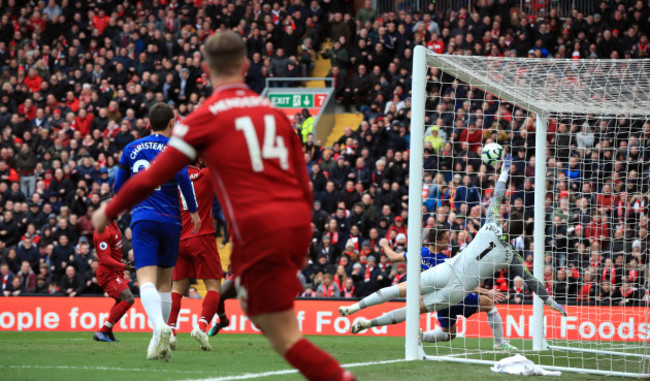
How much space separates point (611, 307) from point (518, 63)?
675 cm

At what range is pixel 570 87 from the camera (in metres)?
10.3

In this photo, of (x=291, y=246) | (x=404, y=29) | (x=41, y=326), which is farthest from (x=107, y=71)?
(x=291, y=246)

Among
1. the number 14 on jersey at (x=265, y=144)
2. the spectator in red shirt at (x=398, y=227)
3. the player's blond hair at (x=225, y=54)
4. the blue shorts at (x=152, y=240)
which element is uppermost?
the player's blond hair at (x=225, y=54)

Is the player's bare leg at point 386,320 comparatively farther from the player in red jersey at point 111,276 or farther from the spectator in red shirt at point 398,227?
the spectator in red shirt at point 398,227

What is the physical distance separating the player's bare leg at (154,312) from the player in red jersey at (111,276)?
290 cm

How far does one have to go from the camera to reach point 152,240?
8320 millimetres

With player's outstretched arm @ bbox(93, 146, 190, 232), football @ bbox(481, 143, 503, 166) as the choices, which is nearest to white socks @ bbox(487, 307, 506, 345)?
football @ bbox(481, 143, 503, 166)

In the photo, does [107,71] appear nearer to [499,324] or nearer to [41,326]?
[41,326]

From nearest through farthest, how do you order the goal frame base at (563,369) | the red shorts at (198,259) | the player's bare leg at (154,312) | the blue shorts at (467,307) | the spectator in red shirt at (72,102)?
the player's bare leg at (154,312), the goal frame base at (563,369), the red shorts at (198,259), the blue shorts at (467,307), the spectator in red shirt at (72,102)

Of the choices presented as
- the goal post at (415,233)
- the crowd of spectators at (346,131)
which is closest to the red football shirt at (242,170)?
the goal post at (415,233)

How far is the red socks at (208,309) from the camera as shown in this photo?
9945mm

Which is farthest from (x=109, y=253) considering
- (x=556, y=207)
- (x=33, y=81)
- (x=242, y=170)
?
(x=33, y=81)

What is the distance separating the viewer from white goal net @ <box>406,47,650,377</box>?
9500 millimetres

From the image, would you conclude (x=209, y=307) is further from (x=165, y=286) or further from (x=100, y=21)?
(x=100, y=21)
